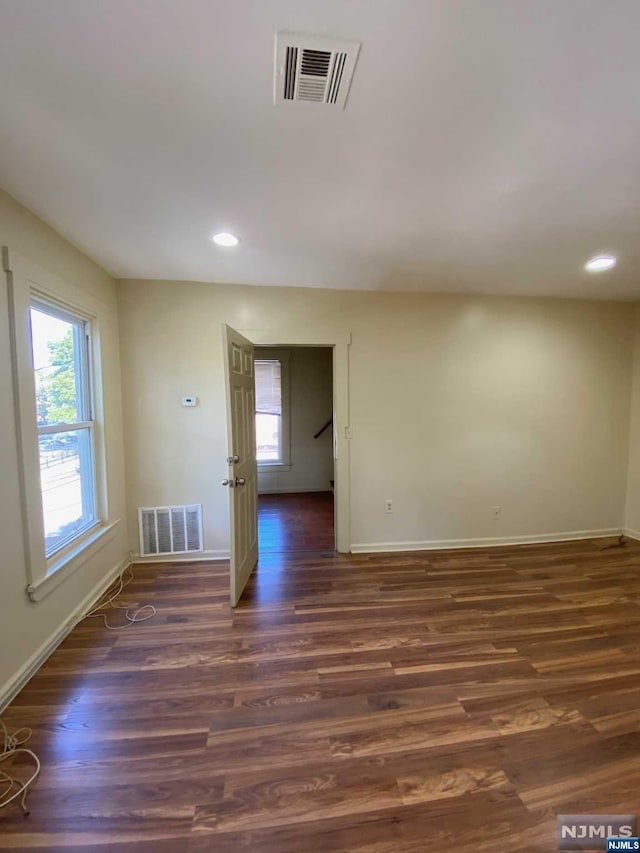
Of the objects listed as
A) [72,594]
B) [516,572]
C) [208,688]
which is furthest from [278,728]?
[516,572]

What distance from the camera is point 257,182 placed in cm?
162

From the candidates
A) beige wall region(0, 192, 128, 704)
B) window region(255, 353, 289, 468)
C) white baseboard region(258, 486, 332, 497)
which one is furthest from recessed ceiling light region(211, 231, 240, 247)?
white baseboard region(258, 486, 332, 497)

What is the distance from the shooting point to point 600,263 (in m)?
2.59

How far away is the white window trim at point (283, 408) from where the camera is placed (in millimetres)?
5496

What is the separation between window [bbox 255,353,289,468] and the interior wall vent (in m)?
2.44

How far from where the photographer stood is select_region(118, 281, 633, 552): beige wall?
10.1 feet

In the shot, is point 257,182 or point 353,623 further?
point 353,623

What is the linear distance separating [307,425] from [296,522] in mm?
1887

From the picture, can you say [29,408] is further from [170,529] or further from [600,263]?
[600,263]

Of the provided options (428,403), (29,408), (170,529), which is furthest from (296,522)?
(29,408)

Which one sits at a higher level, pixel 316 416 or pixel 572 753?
pixel 316 416

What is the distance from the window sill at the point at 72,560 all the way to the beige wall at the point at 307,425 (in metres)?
3.00

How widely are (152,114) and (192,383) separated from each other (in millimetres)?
2089

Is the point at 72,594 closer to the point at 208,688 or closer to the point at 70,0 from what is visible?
the point at 208,688
